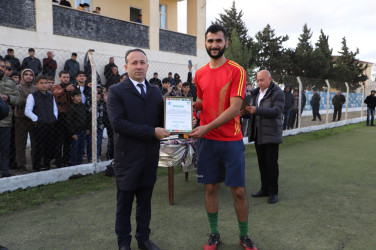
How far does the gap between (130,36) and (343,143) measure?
9.42 meters

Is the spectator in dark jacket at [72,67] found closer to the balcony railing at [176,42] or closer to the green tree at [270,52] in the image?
the balcony railing at [176,42]

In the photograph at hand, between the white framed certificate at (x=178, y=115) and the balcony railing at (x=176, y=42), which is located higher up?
the balcony railing at (x=176, y=42)

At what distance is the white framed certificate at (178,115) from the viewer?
286 cm

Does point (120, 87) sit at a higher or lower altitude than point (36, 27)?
lower

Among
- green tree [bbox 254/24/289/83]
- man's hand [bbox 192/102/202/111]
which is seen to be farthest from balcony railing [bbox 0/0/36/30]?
green tree [bbox 254/24/289/83]

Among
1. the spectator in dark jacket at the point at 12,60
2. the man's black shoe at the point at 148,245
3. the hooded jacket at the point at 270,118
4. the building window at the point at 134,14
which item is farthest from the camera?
the building window at the point at 134,14

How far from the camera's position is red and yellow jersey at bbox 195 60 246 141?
9.38 ft

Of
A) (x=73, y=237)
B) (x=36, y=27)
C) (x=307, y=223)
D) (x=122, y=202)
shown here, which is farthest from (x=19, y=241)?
(x=36, y=27)

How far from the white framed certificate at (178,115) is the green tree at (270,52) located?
3869cm

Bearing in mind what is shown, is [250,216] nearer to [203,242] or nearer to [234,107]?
[203,242]

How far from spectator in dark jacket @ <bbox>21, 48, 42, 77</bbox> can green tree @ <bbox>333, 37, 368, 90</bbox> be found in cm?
3902

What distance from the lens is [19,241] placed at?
3.28 metres

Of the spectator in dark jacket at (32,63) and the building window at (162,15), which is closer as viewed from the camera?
the spectator in dark jacket at (32,63)

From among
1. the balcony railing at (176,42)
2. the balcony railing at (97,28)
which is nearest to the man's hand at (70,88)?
the balcony railing at (97,28)
